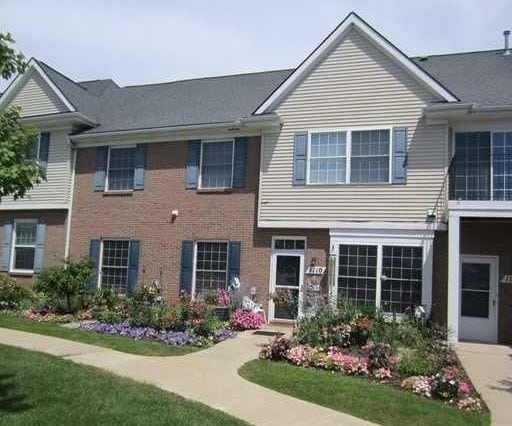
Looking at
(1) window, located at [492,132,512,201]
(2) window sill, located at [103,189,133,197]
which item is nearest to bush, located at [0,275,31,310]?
(2) window sill, located at [103,189,133,197]

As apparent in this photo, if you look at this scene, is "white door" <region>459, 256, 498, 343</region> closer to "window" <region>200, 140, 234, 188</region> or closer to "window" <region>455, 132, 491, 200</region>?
"window" <region>455, 132, 491, 200</region>

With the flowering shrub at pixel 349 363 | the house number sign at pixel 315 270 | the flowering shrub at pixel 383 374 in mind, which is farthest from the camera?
the house number sign at pixel 315 270

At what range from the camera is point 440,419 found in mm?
7930

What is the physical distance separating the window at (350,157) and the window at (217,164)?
2.67 m

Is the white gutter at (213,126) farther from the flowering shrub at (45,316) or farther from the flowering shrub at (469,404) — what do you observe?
the flowering shrub at (469,404)

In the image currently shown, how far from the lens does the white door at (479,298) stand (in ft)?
49.8

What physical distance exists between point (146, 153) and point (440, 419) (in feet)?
44.9

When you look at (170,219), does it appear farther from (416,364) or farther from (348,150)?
(416,364)

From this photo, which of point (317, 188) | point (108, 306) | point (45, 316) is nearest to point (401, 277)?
point (317, 188)

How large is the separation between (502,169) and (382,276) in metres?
4.12

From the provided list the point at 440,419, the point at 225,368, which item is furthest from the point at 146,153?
the point at 440,419

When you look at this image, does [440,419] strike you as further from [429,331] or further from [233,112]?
[233,112]

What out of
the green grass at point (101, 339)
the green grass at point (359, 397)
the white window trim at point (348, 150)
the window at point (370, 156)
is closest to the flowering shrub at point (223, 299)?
the green grass at point (101, 339)

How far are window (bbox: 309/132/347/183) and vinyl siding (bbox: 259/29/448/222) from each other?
0.26 metres
